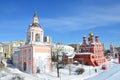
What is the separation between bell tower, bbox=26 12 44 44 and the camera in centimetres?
4388

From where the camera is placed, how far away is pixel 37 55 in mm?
43625

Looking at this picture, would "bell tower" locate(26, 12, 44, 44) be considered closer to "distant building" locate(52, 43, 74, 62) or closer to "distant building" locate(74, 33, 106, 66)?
"distant building" locate(52, 43, 74, 62)

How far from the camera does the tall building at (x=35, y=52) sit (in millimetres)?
43062

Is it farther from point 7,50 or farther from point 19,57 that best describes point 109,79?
point 7,50

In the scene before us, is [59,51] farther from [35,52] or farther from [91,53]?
[35,52]

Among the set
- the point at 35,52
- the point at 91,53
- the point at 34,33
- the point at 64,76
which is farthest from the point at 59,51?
the point at 64,76

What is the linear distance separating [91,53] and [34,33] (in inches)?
929

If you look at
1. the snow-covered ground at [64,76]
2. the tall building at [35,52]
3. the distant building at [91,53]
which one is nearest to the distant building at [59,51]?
the distant building at [91,53]

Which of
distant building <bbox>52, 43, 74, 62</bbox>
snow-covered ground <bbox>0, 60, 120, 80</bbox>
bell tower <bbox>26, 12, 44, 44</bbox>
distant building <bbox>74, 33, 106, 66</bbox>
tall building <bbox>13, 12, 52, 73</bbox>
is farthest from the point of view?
distant building <bbox>52, 43, 74, 62</bbox>

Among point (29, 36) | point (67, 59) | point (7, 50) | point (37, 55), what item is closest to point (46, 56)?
point (37, 55)

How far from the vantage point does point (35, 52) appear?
43.3 metres

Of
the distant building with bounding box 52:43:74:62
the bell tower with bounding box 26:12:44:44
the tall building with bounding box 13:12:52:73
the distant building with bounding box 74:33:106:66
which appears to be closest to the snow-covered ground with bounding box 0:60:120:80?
the tall building with bounding box 13:12:52:73

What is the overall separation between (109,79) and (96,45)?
39.7 meters

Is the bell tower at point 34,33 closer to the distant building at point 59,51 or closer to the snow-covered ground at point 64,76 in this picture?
the snow-covered ground at point 64,76
